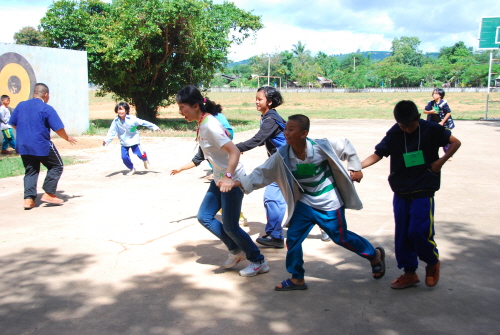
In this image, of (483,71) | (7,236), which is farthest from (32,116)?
(483,71)

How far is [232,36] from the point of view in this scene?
21797 millimetres

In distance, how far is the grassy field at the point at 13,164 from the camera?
31.6ft

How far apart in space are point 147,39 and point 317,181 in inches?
635

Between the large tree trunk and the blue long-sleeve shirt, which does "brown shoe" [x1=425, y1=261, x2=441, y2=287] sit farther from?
the large tree trunk

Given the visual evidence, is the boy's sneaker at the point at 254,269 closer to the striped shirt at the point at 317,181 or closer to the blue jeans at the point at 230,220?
the blue jeans at the point at 230,220

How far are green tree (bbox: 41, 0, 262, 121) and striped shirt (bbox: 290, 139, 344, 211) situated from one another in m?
15.0

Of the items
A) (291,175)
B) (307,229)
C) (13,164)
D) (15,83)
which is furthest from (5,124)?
(307,229)

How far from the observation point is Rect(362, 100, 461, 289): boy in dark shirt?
386 centimetres

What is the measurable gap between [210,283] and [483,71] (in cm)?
8133

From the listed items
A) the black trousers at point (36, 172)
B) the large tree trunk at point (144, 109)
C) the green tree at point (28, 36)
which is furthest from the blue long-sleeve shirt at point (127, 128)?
the green tree at point (28, 36)

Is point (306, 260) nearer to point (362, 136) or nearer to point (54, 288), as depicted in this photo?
point (54, 288)

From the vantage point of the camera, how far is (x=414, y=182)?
154 inches

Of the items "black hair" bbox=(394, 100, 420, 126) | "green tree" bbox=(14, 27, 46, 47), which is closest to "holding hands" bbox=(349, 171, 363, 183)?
"black hair" bbox=(394, 100, 420, 126)

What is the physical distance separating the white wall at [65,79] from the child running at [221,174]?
510 inches
